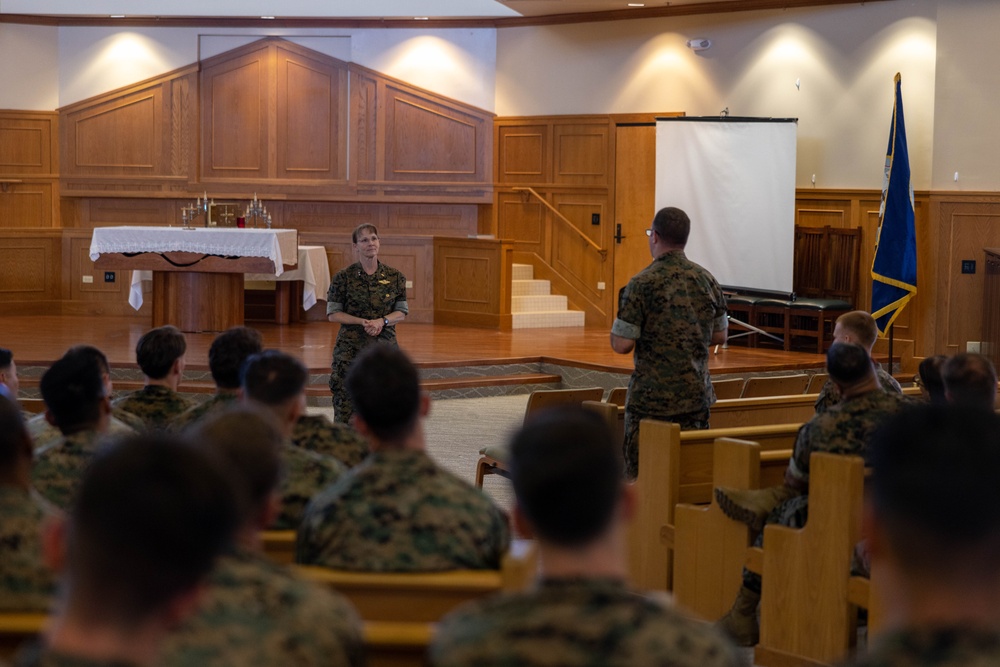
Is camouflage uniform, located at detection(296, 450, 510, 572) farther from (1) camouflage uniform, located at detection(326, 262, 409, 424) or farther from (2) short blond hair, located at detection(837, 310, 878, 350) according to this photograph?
(1) camouflage uniform, located at detection(326, 262, 409, 424)

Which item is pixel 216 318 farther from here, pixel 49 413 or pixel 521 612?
pixel 521 612

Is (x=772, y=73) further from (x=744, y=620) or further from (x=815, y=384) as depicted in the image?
(x=744, y=620)

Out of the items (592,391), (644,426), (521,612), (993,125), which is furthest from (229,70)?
(521,612)

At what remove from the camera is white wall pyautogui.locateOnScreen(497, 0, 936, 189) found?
10805mm

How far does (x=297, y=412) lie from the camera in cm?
332

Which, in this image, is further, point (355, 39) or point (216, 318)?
point (355, 39)

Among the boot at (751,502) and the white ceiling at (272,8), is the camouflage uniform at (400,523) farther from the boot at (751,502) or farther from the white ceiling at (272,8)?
the white ceiling at (272,8)

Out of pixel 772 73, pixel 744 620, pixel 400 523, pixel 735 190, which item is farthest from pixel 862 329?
pixel 772 73

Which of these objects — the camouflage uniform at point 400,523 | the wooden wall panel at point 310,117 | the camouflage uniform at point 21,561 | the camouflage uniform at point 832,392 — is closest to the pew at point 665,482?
the camouflage uniform at point 832,392

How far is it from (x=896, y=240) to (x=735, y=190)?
210cm

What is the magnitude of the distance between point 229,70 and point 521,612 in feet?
44.1

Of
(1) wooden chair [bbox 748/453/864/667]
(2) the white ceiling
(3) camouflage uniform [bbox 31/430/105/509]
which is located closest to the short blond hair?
(1) wooden chair [bbox 748/453/864/667]

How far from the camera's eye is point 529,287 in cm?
1341

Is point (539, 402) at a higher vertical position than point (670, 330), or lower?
lower
